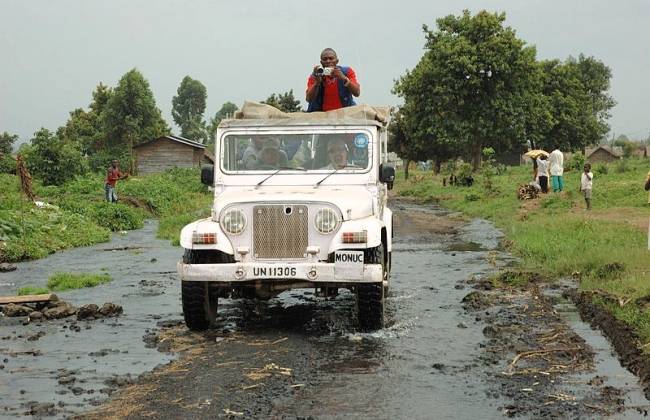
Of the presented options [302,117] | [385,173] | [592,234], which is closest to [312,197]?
[385,173]

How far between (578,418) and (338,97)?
595 centimetres

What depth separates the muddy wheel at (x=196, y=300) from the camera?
826cm

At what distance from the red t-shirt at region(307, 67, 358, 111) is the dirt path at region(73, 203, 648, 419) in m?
2.53

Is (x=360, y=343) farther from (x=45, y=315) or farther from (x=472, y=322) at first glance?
(x=45, y=315)

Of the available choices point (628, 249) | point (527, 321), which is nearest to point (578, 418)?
point (527, 321)

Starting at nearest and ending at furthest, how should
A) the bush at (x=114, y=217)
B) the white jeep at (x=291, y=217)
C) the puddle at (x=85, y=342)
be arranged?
1. the puddle at (x=85, y=342)
2. the white jeep at (x=291, y=217)
3. the bush at (x=114, y=217)

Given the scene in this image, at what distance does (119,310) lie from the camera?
32.9ft

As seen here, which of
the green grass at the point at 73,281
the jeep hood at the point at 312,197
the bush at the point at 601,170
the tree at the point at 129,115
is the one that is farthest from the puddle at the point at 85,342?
the tree at the point at 129,115

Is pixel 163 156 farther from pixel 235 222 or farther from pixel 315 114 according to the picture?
pixel 235 222

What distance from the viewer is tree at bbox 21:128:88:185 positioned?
33469 mm

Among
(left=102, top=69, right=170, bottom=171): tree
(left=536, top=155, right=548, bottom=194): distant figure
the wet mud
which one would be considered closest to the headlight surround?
the wet mud

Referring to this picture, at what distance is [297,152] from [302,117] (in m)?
0.50

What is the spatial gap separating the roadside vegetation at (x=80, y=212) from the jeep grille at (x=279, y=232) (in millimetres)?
9819

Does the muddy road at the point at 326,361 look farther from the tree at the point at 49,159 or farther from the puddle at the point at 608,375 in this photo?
the tree at the point at 49,159
